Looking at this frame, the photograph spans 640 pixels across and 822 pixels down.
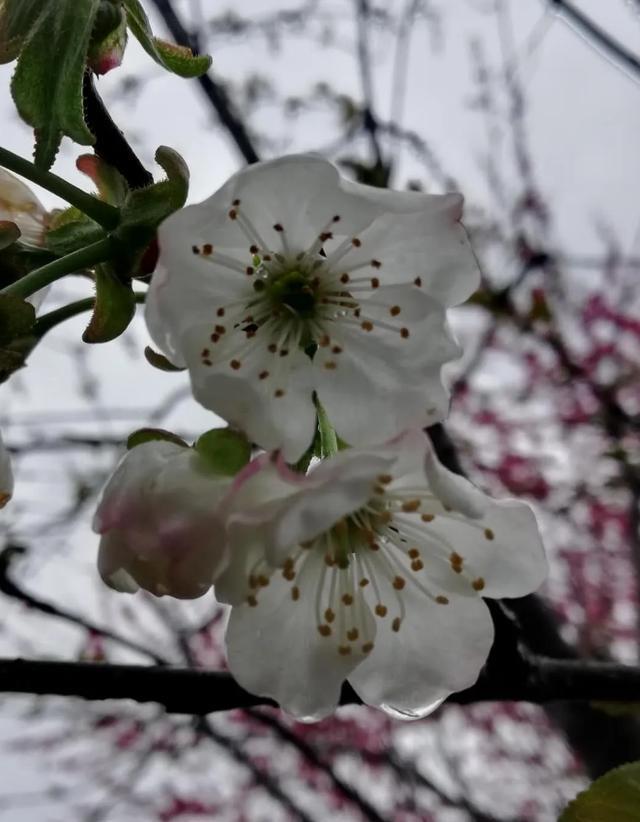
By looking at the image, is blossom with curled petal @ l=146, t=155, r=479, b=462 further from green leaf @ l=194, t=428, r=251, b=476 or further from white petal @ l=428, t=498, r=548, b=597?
white petal @ l=428, t=498, r=548, b=597

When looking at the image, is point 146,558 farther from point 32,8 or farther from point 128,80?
point 128,80

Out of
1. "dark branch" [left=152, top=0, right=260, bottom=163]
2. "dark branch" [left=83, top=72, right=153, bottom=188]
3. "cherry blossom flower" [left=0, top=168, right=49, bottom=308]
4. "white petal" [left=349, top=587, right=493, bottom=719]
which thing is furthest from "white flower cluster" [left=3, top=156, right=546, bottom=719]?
"dark branch" [left=152, top=0, right=260, bottom=163]

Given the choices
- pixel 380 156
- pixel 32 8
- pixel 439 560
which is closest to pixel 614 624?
pixel 380 156

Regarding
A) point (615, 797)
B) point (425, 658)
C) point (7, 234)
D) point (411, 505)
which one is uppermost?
point (7, 234)

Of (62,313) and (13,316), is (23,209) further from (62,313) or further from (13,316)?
(13,316)

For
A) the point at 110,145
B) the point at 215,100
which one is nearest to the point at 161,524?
the point at 110,145

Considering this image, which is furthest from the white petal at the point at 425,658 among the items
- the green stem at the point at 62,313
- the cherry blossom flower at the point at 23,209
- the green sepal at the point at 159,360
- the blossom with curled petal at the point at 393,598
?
the cherry blossom flower at the point at 23,209
